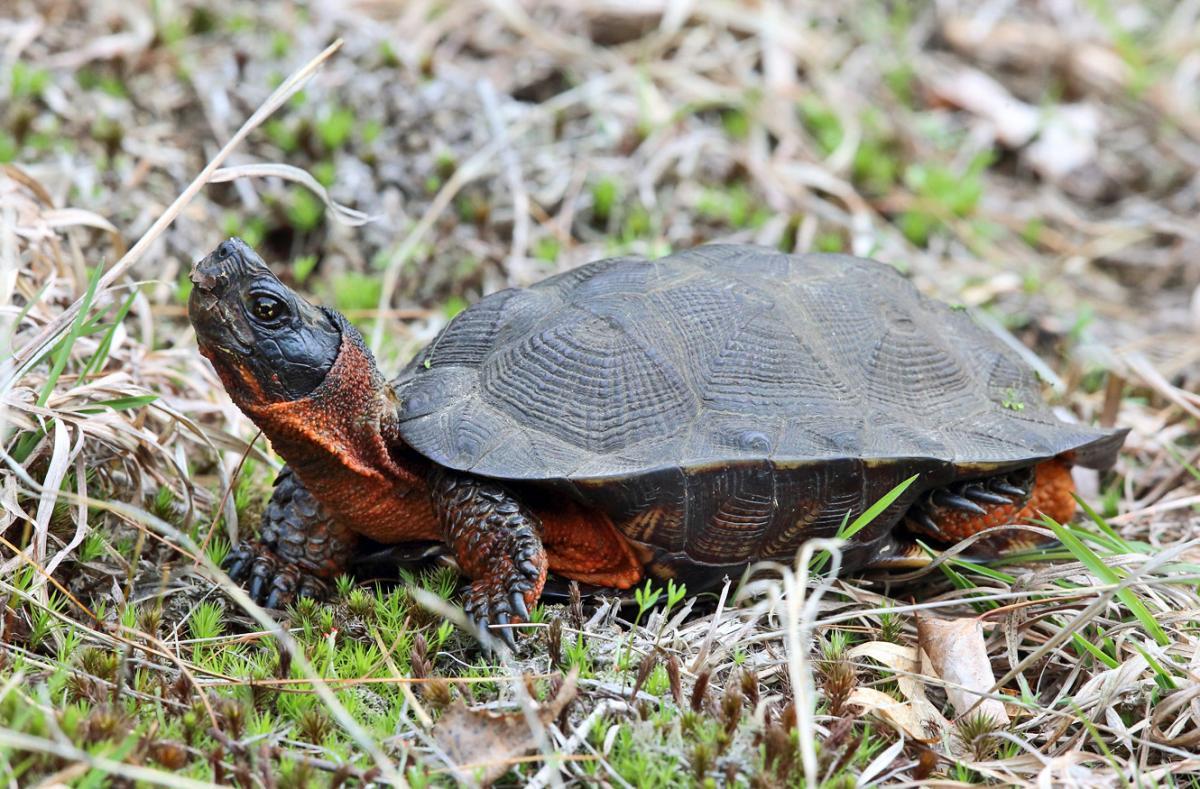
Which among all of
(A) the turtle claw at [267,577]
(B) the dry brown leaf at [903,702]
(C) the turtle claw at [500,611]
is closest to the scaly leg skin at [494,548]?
(C) the turtle claw at [500,611]

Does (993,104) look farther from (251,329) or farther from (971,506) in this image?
(251,329)

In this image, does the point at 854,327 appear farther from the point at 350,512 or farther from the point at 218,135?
the point at 218,135

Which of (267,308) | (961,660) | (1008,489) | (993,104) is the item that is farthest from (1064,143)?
(267,308)

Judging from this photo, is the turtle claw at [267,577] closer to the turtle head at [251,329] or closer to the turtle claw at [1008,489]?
the turtle head at [251,329]

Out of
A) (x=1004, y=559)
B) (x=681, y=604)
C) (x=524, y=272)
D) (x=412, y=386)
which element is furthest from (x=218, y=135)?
(x=1004, y=559)

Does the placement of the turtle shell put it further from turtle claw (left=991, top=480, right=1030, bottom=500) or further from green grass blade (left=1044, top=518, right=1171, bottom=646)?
green grass blade (left=1044, top=518, right=1171, bottom=646)

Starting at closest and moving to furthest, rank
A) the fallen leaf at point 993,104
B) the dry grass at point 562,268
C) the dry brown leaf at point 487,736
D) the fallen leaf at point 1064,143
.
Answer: the dry brown leaf at point 487,736, the dry grass at point 562,268, the fallen leaf at point 1064,143, the fallen leaf at point 993,104

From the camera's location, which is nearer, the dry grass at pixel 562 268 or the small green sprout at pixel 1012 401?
the dry grass at pixel 562 268
